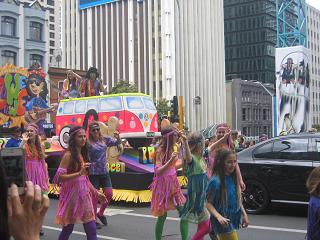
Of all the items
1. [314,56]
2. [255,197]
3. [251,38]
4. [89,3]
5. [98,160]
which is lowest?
[255,197]

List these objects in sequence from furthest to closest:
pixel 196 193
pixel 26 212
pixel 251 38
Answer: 1. pixel 251 38
2. pixel 196 193
3. pixel 26 212

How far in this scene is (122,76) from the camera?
76750mm

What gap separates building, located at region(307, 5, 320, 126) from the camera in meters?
125

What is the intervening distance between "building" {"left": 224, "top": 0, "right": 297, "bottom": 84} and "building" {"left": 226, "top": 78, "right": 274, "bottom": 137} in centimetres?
1237

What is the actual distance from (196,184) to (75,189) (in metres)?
1.49

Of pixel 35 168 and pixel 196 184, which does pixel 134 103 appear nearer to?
pixel 35 168

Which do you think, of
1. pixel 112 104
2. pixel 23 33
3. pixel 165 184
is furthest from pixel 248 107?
pixel 165 184

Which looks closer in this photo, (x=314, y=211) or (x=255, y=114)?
(x=314, y=211)

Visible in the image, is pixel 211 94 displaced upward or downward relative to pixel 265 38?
downward

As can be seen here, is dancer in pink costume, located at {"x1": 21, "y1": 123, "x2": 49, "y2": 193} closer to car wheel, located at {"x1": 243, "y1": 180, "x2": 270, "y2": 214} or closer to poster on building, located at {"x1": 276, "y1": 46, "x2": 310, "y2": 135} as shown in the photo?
car wheel, located at {"x1": 243, "y1": 180, "x2": 270, "y2": 214}

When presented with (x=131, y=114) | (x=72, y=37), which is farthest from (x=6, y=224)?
(x=72, y=37)

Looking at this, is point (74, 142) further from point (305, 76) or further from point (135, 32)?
point (135, 32)

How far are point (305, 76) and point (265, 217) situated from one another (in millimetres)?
33188

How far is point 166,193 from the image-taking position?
6.92 metres
